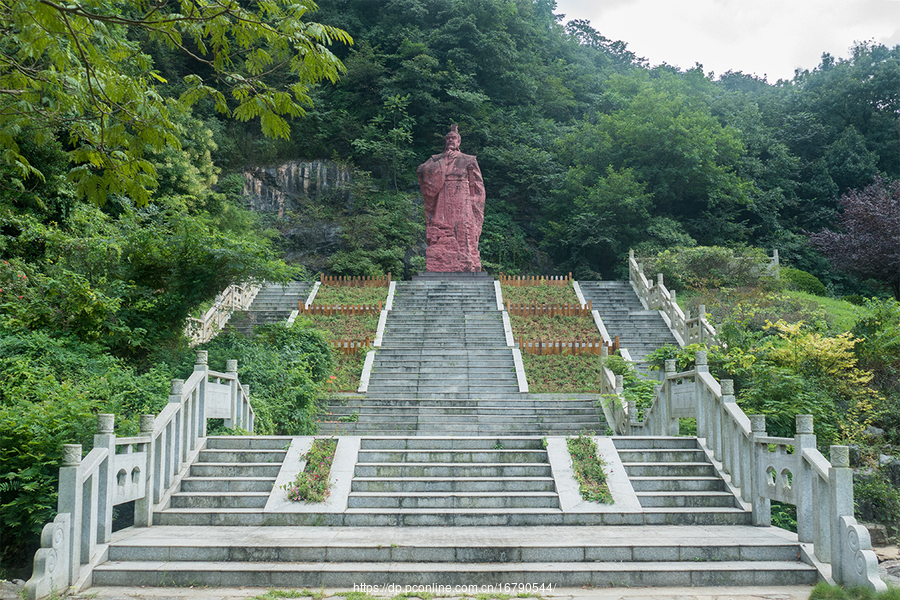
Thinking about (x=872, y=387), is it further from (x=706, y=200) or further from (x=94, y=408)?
(x=706, y=200)

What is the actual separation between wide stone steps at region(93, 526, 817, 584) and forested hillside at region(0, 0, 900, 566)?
229 cm

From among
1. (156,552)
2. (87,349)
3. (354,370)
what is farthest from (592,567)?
(354,370)

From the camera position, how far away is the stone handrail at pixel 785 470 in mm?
5160

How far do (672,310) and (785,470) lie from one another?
494 inches

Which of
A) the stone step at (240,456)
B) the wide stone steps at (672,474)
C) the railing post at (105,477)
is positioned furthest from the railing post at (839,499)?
the railing post at (105,477)

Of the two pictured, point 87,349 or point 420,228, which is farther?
point 420,228

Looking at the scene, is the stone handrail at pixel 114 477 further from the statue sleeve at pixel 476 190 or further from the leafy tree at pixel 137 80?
the statue sleeve at pixel 476 190

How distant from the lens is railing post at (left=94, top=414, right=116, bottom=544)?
225 inches

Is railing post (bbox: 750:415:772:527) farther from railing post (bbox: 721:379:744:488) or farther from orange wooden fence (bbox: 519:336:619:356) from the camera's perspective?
orange wooden fence (bbox: 519:336:619:356)

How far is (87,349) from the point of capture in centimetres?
945

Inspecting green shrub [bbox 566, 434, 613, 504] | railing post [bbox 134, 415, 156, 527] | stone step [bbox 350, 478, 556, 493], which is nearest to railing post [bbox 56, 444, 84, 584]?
railing post [bbox 134, 415, 156, 527]

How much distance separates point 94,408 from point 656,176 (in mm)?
27652

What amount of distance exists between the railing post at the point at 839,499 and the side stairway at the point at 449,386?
6155 mm

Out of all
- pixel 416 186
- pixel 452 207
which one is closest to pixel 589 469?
pixel 452 207
